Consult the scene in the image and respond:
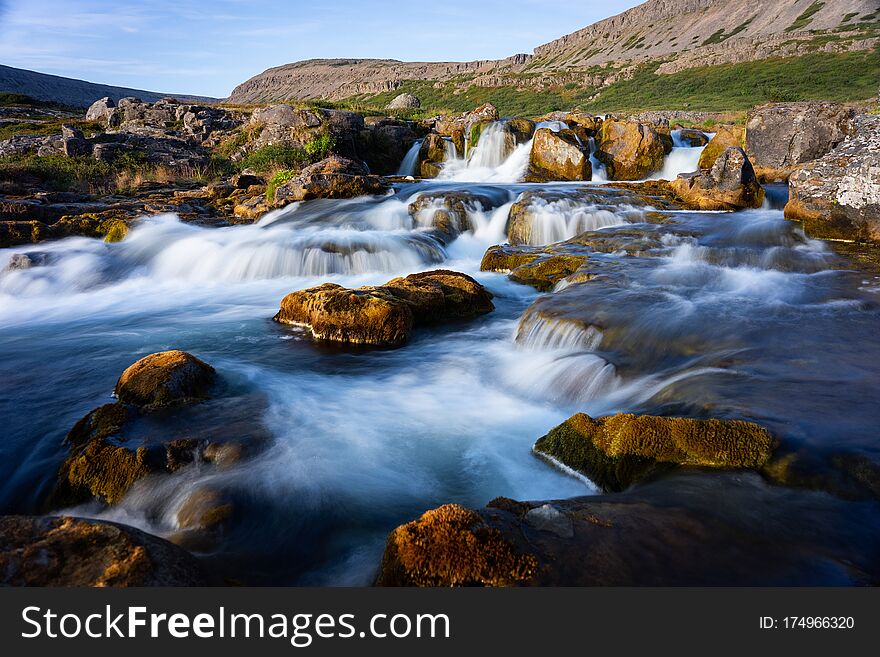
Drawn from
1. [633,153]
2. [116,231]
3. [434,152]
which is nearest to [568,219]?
[633,153]

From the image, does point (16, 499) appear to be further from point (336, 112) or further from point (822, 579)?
point (336, 112)

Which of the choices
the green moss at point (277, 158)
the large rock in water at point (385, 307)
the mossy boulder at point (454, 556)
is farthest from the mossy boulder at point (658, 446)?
the green moss at point (277, 158)

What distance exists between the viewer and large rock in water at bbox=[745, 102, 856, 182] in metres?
15.9

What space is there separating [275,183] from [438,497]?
17.2 meters

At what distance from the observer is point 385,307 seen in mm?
7828

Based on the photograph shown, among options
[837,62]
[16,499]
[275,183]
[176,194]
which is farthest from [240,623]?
[837,62]

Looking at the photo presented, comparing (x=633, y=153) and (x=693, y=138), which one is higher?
(x=693, y=138)

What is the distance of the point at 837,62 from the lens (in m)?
53.5

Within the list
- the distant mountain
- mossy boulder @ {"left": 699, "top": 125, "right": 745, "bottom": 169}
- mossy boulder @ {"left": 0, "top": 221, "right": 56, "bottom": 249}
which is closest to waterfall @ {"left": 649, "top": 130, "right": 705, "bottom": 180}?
mossy boulder @ {"left": 699, "top": 125, "right": 745, "bottom": 169}

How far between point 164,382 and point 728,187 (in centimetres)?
1398

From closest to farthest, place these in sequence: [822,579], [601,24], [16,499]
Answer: [822,579]
[16,499]
[601,24]

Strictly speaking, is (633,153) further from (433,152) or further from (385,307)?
(385,307)

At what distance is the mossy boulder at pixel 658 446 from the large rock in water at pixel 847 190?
9118mm

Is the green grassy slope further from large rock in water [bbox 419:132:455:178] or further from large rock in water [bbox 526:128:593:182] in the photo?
large rock in water [bbox 526:128:593:182]
